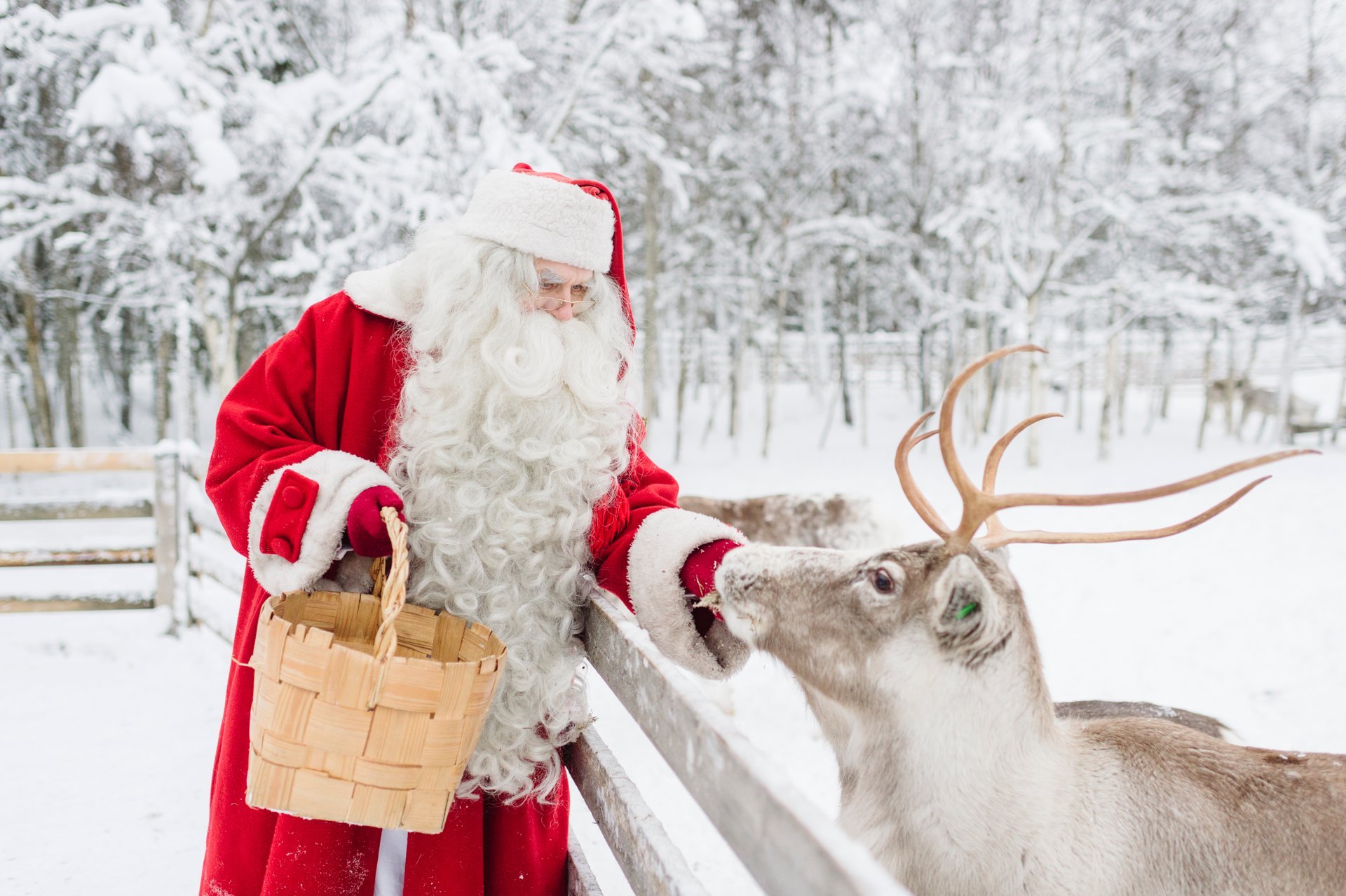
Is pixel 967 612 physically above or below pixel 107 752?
above

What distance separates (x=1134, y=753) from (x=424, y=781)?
160 cm

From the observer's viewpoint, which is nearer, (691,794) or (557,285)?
(691,794)

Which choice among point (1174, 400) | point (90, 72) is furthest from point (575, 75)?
point (1174, 400)

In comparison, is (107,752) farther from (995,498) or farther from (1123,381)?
(1123,381)

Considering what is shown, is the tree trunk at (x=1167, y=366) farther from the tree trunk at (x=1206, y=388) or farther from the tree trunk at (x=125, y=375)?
the tree trunk at (x=125, y=375)

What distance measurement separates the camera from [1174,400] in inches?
1058

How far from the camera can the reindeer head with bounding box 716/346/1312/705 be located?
1.81 meters

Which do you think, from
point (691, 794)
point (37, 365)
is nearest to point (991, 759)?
point (691, 794)

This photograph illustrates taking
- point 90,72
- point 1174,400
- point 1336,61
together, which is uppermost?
point 1336,61

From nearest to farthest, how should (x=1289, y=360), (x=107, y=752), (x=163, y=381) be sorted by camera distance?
(x=107, y=752) → (x=163, y=381) → (x=1289, y=360)

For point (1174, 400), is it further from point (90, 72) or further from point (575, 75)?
point (90, 72)

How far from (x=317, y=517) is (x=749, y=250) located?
49.9 ft

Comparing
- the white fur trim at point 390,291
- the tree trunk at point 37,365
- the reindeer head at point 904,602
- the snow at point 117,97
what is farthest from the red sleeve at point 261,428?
the tree trunk at point 37,365

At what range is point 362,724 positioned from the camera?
142 centimetres
